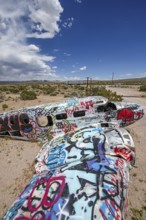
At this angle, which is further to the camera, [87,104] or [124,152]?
[87,104]

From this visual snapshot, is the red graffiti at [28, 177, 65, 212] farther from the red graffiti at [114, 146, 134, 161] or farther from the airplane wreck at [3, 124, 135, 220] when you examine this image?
the red graffiti at [114, 146, 134, 161]

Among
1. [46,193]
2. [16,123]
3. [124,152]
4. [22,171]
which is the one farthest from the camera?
[16,123]

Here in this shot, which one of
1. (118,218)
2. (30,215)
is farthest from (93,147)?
(30,215)

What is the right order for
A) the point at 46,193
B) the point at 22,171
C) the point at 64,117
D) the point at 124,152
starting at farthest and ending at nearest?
the point at 64,117 < the point at 22,171 < the point at 124,152 < the point at 46,193

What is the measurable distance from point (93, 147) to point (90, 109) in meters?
3.73

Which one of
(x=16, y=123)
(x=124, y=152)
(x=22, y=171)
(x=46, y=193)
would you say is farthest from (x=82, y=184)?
(x=16, y=123)

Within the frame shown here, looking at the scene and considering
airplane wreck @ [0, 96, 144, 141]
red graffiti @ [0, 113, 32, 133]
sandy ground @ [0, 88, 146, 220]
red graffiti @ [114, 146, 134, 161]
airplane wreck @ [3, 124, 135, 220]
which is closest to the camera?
airplane wreck @ [3, 124, 135, 220]

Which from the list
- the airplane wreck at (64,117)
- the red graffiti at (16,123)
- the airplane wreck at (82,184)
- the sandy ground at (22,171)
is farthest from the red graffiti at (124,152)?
the red graffiti at (16,123)

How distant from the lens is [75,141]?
5.08m

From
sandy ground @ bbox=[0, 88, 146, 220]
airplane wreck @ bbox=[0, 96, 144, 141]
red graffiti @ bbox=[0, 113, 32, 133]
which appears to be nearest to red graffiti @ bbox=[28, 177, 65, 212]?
sandy ground @ bbox=[0, 88, 146, 220]

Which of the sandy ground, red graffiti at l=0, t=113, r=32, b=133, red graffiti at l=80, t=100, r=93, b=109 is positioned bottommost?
the sandy ground

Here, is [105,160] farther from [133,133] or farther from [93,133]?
[133,133]

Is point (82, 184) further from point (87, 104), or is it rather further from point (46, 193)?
point (87, 104)

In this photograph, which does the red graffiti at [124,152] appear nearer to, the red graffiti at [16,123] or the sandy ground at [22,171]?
the sandy ground at [22,171]
